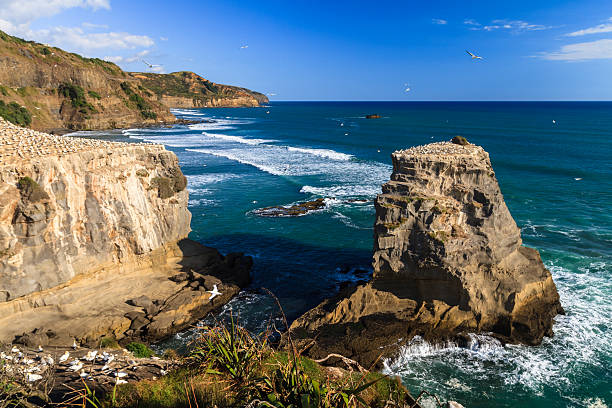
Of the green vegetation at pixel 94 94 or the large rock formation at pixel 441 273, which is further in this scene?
the green vegetation at pixel 94 94

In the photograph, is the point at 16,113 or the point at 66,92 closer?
the point at 16,113

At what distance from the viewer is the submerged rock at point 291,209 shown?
120ft

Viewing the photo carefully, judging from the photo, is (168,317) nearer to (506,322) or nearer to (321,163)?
(506,322)

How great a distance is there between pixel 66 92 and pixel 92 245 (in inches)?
3461

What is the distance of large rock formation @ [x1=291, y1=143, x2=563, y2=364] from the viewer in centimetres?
1753

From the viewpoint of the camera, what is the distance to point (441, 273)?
696 inches

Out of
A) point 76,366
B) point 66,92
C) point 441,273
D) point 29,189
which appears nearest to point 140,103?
point 66,92

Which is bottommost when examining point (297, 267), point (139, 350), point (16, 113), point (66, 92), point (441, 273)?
point (297, 267)

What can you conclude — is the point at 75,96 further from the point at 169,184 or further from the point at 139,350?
the point at 139,350

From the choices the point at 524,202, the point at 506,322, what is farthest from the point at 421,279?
the point at 524,202

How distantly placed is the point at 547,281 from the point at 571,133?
7991cm

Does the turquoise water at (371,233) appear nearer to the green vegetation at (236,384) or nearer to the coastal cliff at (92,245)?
the coastal cliff at (92,245)

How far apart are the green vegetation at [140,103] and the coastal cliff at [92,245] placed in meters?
91.4

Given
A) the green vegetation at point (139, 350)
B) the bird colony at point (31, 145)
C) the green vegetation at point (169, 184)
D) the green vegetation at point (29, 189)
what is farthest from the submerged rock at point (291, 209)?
the green vegetation at point (29, 189)
